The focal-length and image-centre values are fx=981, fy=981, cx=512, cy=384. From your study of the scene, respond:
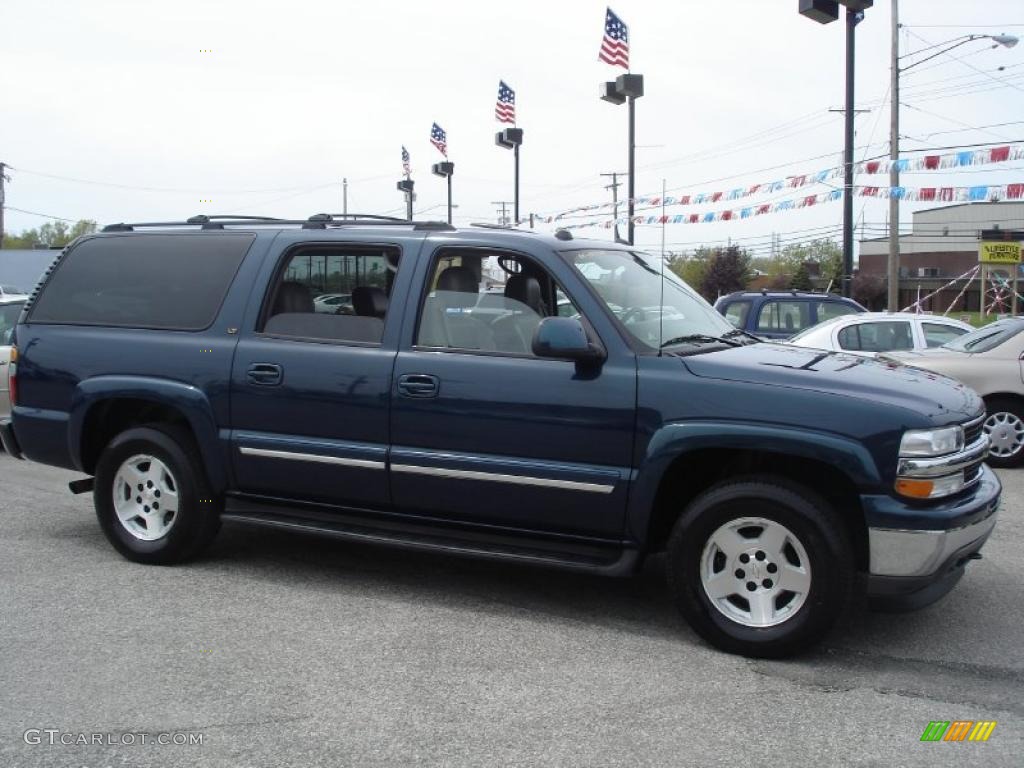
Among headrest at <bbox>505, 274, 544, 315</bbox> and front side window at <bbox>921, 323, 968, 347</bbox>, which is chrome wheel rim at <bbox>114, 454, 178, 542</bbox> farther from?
front side window at <bbox>921, 323, 968, 347</bbox>

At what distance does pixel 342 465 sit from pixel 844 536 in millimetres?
2472

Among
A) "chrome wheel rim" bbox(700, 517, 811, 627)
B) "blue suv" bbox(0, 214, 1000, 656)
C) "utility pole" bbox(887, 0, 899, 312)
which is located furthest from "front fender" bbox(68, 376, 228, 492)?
"utility pole" bbox(887, 0, 899, 312)

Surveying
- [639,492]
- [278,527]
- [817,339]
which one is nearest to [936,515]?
[639,492]

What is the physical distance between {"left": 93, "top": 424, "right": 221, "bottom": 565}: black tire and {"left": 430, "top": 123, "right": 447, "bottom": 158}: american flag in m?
30.2

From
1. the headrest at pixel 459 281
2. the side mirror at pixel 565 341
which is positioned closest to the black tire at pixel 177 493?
the headrest at pixel 459 281

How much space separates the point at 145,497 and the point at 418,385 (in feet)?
6.51

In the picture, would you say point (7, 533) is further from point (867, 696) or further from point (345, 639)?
point (867, 696)

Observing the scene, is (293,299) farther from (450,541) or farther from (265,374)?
(450,541)

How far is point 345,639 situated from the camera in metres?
4.53

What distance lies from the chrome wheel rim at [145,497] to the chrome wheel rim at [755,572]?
310cm

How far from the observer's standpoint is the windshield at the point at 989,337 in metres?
9.28

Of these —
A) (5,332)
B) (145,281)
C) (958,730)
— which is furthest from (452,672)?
(5,332)

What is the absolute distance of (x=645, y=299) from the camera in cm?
510

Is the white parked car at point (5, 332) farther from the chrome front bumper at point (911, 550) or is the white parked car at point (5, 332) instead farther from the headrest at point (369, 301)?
the chrome front bumper at point (911, 550)
